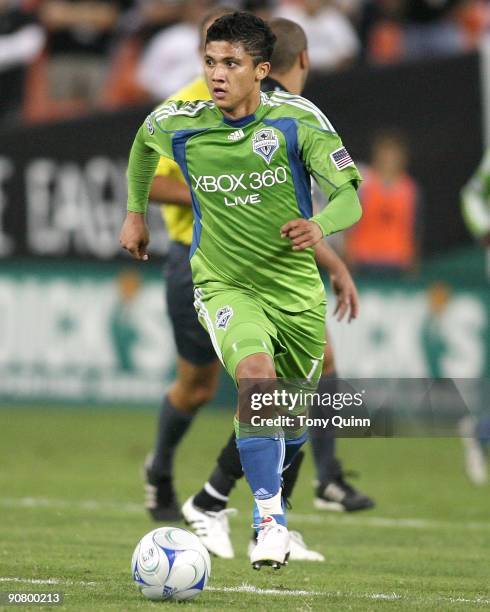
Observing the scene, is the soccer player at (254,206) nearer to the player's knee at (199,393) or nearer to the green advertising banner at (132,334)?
the player's knee at (199,393)

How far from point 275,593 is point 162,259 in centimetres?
891

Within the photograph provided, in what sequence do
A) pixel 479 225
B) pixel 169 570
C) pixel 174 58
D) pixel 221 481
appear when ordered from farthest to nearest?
pixel 174 58 → pixel 479 225 → pixel 221 481 → pixel 169 570

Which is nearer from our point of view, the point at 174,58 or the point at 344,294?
the point at 344,294

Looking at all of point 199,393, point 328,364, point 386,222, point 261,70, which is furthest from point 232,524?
point 386,222

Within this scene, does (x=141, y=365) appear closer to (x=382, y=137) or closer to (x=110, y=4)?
(x=382, y=137)

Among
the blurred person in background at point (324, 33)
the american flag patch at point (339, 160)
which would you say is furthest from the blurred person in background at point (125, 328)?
the american flag patch at point (339, 160)

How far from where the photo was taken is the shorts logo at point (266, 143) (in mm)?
6180

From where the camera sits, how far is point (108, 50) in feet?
52.0

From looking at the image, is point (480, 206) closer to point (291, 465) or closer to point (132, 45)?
point (291, 465)

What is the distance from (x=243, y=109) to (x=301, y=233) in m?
0.80

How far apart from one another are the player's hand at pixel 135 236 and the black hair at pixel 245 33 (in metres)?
0.93

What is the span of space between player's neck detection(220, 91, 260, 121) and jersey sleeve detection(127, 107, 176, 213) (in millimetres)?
307

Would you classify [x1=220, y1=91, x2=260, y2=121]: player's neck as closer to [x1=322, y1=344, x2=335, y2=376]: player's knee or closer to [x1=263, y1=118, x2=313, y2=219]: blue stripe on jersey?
[x1=263, y1=118, x2=313, y2=219]: blue stripe on jersey

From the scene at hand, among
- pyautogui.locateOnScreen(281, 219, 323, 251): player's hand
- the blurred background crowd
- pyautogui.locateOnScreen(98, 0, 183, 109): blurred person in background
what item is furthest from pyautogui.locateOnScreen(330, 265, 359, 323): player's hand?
pyautogui.locateOnScreen(98, 0, 183, 109): blurred person in background
